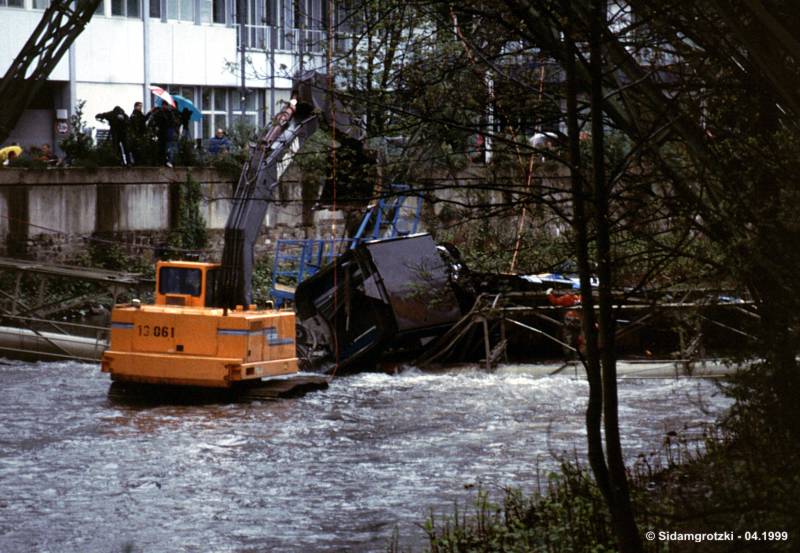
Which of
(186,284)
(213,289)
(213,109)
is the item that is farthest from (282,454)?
(213,109)

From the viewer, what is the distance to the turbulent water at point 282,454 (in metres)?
15.5

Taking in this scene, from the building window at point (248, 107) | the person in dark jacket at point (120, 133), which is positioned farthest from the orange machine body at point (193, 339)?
the building window at point (248, 107)

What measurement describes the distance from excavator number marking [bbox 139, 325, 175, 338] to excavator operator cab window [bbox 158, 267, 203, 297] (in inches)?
32.2

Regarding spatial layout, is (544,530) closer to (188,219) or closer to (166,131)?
Result: (166,131)

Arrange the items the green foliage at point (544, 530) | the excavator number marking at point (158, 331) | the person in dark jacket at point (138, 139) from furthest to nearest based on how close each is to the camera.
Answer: the person in dark jacket at point (138, 139) < the excavator number marking at point (158, 331) < the green foliage at point (544, 530)

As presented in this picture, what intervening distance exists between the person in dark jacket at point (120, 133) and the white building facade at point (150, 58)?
229 inches

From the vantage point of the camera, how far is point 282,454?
2031cm

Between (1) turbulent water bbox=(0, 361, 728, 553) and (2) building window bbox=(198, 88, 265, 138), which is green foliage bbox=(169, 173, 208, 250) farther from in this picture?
(2) building window bbox=(198, 88, 265, 138)

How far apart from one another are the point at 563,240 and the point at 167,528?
654cm

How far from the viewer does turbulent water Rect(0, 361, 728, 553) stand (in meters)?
15.5

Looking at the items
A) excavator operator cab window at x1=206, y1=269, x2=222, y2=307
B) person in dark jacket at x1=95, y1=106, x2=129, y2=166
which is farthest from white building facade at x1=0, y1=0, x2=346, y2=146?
excavator operator cab window at x1=206, y1=269, x2=222, y2=307

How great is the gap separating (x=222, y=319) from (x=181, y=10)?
26.1 metres

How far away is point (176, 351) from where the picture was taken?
76.7 feet

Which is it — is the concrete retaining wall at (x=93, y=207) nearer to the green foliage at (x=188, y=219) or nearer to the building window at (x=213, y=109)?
the green foliage at (x=188, y=219)
